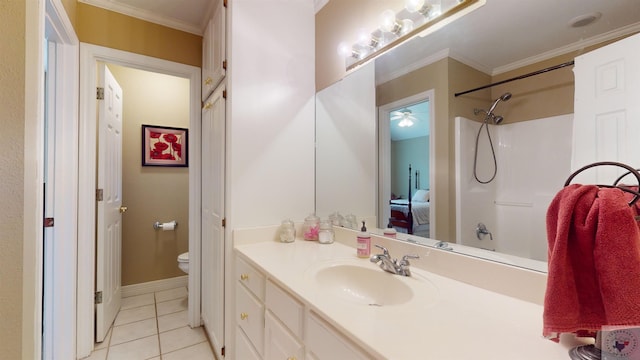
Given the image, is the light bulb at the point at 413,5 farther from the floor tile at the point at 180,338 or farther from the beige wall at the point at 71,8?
the floor tile at the point at 180,338

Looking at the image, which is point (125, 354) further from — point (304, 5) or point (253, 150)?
point (304, 5)

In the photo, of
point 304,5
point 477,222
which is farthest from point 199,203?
point 477,222

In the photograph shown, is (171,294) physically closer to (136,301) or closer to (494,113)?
(136,301)

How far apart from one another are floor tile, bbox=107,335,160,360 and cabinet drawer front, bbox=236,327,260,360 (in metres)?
0.81

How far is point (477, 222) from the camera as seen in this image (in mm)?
1064

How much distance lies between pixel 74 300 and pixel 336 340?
6.40ft

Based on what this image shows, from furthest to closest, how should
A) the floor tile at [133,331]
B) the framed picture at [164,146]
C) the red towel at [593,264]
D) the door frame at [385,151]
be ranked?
1. the framed picture at [164,146]
2. the floor tile at [133,331]
3. the door frame at [385,151]
4. the red towel at [593,264]

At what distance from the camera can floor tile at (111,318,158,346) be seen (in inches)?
77.7

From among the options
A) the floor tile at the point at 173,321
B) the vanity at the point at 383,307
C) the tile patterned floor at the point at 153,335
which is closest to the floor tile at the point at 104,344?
the tile patterned floor at the point at 153,335

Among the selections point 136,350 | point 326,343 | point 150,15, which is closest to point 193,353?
point 136,350

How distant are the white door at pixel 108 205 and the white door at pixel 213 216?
67 cm

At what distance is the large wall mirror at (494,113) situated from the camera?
2.76 ft

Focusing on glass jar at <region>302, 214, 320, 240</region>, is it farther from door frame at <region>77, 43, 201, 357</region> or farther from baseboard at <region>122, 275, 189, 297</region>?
baseboard at <region>122, 275, 189, 297</region>

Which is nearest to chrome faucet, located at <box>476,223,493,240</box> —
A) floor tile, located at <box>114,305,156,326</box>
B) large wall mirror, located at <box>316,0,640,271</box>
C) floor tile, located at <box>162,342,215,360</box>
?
large wall mirror, located at <box>316,0,640,271</box>
